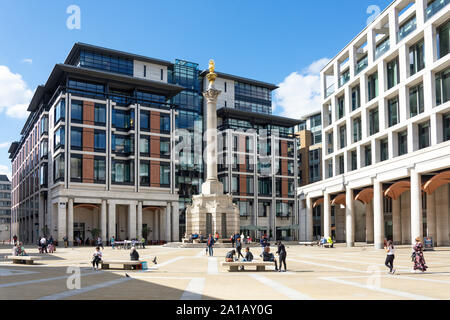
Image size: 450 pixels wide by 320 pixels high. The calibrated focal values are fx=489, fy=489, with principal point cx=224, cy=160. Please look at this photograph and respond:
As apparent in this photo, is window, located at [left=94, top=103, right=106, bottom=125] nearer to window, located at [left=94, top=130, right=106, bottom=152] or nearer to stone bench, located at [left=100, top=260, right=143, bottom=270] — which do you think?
window, located at [left=94, top=130, right=106, bottom=152]

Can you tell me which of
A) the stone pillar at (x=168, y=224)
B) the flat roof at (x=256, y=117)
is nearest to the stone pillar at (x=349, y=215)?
the stone pillar at (x=168, y=224)

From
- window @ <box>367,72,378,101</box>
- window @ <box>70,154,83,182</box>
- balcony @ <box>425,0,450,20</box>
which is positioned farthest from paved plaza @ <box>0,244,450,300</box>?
window @ <box>70,154,83,182</box>

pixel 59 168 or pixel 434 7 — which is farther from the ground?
pixel 434 7

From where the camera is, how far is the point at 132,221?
8006 centimetres

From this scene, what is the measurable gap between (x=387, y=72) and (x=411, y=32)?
6.30m

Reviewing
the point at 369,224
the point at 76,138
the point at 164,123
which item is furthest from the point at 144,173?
the point at 369,224

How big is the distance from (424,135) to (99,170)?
50.4 m

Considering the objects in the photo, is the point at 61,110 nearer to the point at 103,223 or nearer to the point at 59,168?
the point at 59,168

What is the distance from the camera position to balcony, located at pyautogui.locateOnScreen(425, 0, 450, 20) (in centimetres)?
4284

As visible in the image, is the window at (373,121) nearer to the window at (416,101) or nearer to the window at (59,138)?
the window at (416,101)

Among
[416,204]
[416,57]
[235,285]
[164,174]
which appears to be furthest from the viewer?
[164,174]

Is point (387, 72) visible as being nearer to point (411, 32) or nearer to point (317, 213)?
point (411, 32)

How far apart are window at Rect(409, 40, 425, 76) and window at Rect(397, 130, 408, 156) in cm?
622

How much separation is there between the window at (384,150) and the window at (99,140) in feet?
145
